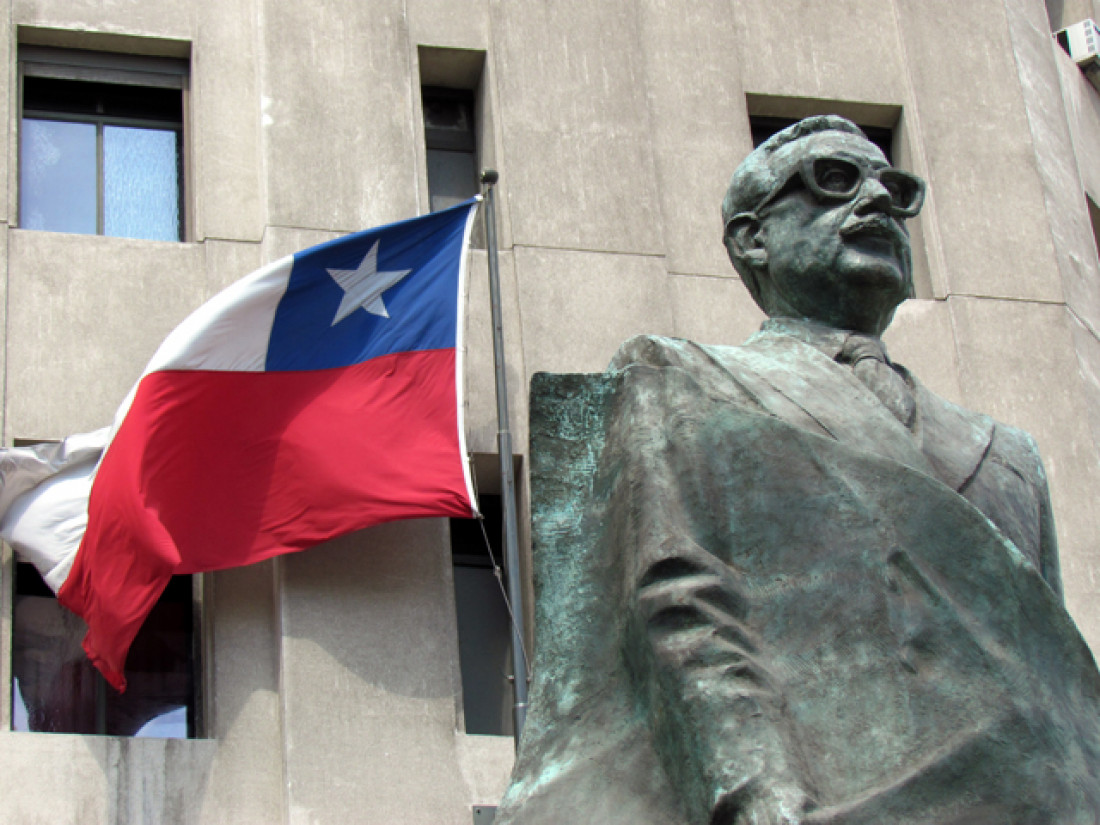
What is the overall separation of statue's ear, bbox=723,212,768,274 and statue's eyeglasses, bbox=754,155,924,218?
2.3 inches

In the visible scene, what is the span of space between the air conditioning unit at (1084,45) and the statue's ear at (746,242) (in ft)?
42.3

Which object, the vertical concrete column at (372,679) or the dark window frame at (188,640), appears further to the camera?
the dark window frame at (188,640)

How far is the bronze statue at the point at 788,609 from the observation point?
4.25 metres

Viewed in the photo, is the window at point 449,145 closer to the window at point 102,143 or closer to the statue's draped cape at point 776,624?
the window at point 102,143

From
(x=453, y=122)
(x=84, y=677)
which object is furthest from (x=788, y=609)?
(x=453, y=122)

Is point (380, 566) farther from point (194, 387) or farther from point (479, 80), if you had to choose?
point (479, 80)

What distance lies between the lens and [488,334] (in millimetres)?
13273

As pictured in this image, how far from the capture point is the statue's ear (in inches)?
216

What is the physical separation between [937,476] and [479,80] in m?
10.0

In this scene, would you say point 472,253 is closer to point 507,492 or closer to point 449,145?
point 449,145

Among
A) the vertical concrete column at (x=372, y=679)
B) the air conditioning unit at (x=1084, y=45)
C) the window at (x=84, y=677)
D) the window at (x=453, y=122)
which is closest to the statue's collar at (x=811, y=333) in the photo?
the vertical concrete column at (x=372, y=679)

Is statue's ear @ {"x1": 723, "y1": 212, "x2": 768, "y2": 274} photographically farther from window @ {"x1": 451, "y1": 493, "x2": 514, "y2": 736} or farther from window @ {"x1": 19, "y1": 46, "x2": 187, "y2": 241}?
window @ {"x1": 19, "y1": 46, "x2": 187, "y2": 241}

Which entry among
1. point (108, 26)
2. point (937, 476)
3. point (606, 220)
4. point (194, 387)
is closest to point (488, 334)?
point (606, 220)

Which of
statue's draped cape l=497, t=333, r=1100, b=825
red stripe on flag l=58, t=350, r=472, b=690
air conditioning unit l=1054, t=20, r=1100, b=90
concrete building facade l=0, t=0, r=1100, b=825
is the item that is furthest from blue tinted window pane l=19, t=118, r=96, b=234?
statue's draped cape l=497, t=333, r=1100, b=825
